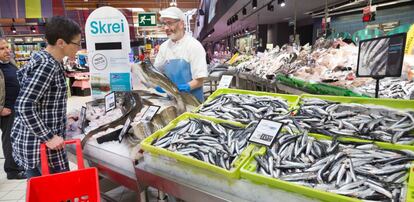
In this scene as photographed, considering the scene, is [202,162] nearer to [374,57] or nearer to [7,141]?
[374,57]

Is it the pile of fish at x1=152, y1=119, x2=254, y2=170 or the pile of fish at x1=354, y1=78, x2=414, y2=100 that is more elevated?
the pile of fish at x1=354, y1=78, x2=414, y2=100

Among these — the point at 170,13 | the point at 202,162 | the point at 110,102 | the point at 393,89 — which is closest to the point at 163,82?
the point at 110,102

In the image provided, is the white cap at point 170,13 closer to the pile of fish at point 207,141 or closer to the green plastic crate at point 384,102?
the pile of fish at point 207,141

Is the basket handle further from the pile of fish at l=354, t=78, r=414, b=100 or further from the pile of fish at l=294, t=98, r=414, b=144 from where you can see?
the pile of fish at l=354, t=78, r=414, b=100

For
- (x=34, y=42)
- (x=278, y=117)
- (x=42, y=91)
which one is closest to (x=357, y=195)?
(x=278, y=117)

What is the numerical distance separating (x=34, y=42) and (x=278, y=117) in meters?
20.8

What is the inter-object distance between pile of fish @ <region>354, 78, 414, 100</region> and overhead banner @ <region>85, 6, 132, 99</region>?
2.59m

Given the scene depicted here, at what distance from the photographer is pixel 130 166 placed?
1.93m

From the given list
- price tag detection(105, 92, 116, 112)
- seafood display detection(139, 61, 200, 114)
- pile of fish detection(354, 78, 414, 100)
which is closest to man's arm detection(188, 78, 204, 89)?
seafood display detection(139, 61, 200, 114)

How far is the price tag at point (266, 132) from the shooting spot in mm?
1575

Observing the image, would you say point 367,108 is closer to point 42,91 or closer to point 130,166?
point 130,166

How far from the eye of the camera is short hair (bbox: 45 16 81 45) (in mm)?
1980

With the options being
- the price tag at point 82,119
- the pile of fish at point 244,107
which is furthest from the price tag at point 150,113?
the price tag at point 82,119

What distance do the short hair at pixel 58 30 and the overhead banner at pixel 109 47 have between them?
1.33 m
